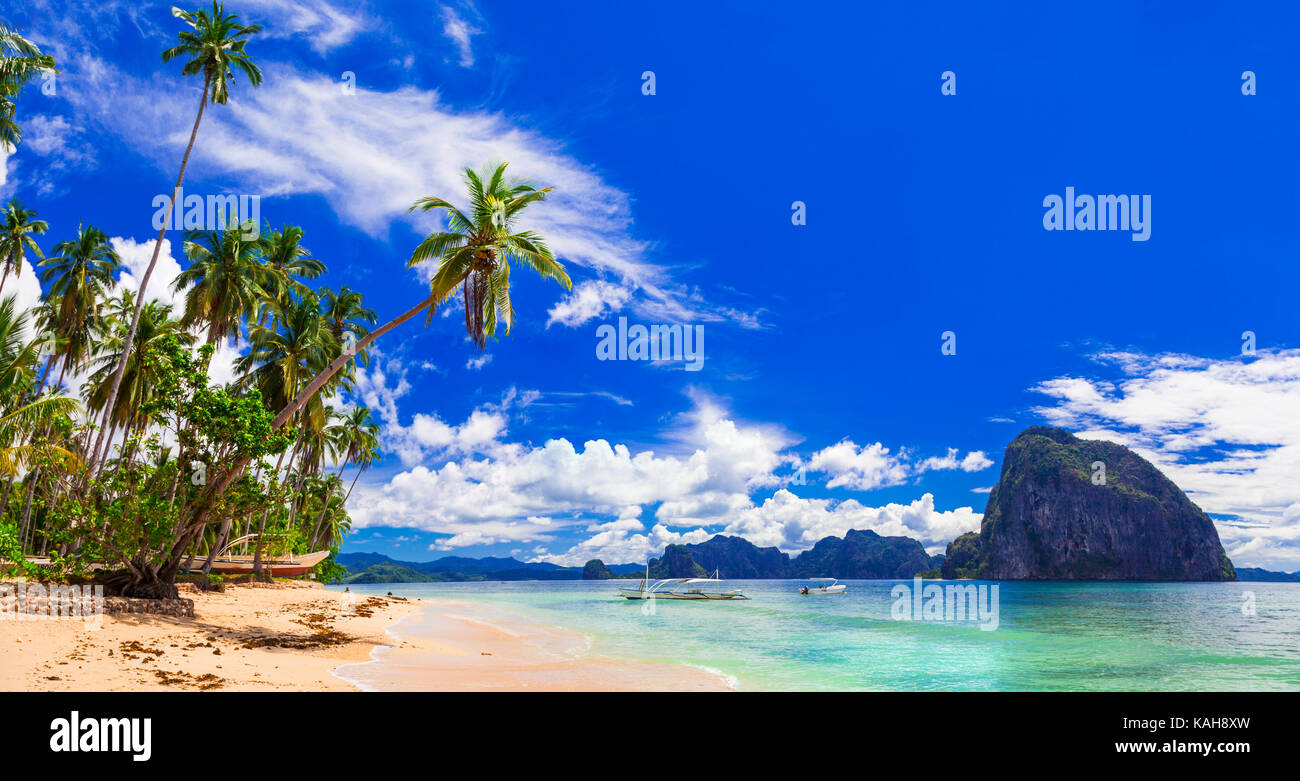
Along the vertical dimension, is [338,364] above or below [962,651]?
above

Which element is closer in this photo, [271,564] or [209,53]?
[209,53]

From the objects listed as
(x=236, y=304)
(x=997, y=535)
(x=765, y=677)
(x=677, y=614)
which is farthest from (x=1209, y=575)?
(x=236, y=304)

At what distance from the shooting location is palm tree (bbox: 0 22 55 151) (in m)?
17.2

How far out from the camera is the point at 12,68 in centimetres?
1766
